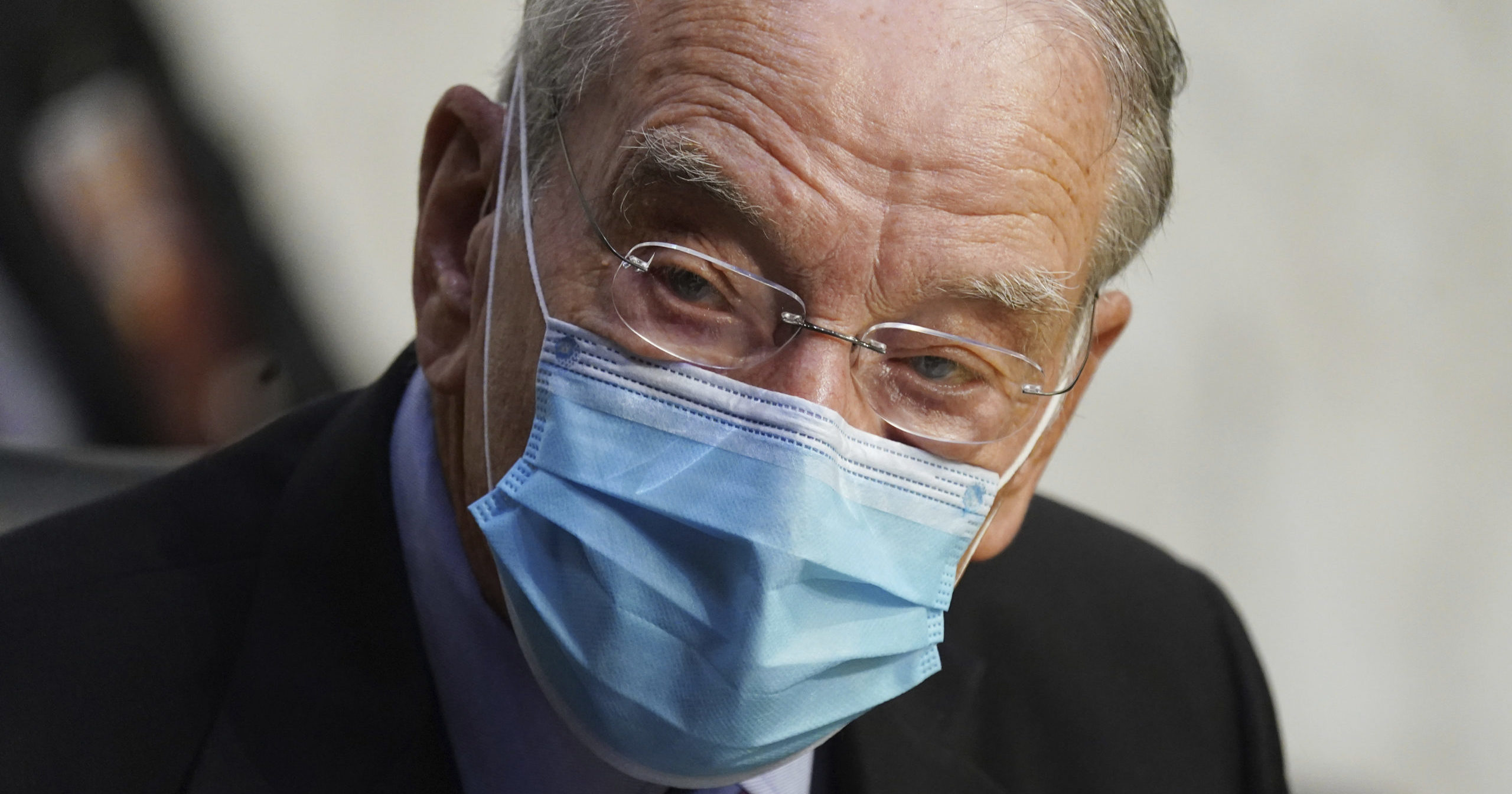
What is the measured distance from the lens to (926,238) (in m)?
1.66

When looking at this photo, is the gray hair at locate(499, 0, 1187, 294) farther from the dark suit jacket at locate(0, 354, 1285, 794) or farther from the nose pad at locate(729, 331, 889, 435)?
the dark suit jacket at locate(0, 354, 1285, 794)

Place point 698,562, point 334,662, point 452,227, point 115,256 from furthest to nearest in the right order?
point 115,256 → point 452,227 → point 334,662 → point 698,562

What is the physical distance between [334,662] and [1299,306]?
17.4 feet

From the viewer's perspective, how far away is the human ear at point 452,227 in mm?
1941

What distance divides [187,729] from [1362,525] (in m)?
5.31

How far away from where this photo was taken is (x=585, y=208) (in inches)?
69.7

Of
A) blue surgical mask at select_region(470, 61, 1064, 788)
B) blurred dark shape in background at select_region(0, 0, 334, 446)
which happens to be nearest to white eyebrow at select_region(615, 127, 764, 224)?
blue surgical mask at select_region(470, 61, 1064, 788)

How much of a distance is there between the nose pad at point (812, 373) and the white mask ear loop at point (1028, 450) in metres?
0.38

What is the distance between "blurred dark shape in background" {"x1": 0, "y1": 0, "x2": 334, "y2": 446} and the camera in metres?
4.42

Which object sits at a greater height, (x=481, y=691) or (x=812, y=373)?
(x=812, y=373)

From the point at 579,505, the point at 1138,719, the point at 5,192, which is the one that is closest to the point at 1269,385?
the point at 1138,719

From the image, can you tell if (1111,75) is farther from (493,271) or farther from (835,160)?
(493,271)

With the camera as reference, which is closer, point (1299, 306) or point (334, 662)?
point (334, 662)

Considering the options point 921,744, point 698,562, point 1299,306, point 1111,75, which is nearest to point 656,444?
point 698,562
